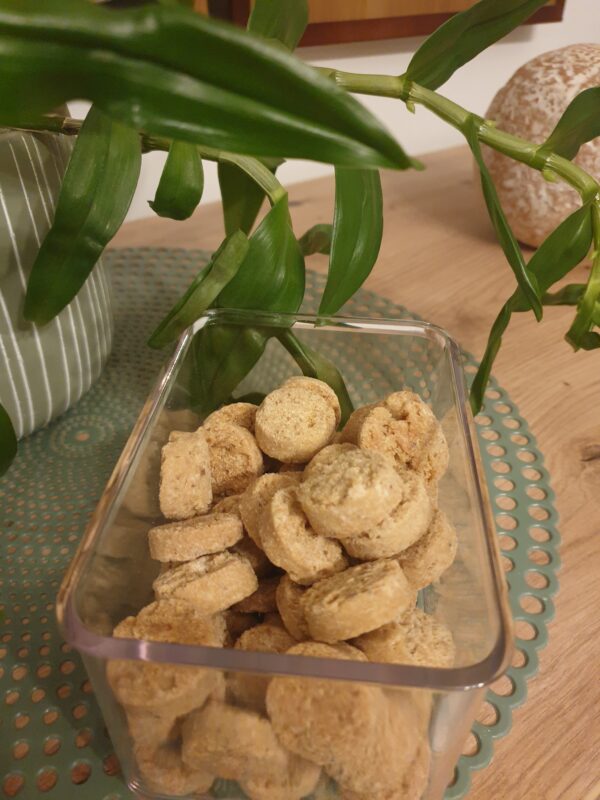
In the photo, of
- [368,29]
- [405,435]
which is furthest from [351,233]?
[368,29]


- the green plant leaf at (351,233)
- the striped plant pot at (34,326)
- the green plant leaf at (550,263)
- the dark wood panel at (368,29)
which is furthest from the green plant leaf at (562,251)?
the dark wood panel at (368,29)

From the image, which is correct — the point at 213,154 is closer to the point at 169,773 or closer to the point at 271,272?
the point at 271,272

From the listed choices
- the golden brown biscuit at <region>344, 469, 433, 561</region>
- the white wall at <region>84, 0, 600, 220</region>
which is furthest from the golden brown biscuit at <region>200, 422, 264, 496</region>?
the white wall at <region>84, 0, 600, 220</region>

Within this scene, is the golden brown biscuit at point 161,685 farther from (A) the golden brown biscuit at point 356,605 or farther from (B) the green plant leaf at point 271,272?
(B) the green plant leaf at point 271,272

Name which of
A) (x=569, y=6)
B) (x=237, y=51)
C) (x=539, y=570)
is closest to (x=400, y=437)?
(x=539, y=570)

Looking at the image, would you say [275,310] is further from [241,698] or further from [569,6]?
[569,6]
